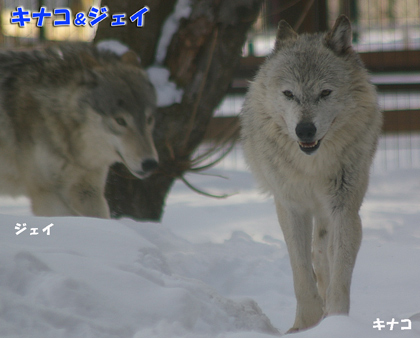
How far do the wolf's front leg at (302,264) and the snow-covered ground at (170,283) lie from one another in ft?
0.71

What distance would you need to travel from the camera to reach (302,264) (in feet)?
10.6

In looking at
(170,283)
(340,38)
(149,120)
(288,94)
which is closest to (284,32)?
(340,38)

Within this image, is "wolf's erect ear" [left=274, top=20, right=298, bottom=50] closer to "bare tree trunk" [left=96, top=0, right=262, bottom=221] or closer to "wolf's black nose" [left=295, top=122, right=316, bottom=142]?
"wolf's black nose" [left=295, top=122, right=316, bottom=142]

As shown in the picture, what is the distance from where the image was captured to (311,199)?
3.21 m

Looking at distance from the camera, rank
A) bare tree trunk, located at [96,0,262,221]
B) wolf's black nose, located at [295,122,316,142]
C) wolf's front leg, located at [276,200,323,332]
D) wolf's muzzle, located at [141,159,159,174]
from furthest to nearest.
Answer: bare tree trunk, located at [96,0,262,221]
wolf's muzzle, located at [141,159,159,174]
wolf's front leg, located at [276,200,323,332]
wolf's black nose, located at [295,122,316,142]

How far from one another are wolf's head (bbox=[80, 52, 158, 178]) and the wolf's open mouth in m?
0.99

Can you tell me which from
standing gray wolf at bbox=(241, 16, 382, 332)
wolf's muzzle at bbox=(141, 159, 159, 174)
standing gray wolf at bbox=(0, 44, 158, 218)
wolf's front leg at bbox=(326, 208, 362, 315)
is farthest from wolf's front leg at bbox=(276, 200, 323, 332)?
standing gray wolf at bbox=(0, 44, 158, 218)

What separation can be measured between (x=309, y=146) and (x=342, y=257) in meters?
0.66

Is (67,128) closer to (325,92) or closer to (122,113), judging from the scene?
(122,113)

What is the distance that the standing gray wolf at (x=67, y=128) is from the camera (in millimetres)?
3506

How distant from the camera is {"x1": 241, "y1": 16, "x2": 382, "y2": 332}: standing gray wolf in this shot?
9.57 feet

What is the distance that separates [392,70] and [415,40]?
102 inches

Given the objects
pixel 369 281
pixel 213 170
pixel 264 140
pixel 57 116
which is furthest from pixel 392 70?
pixel 57 116

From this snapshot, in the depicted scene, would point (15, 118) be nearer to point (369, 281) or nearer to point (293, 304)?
point (293, 304)
